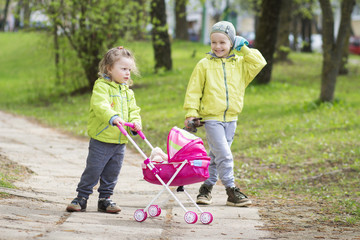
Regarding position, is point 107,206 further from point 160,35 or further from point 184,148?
point 160,35

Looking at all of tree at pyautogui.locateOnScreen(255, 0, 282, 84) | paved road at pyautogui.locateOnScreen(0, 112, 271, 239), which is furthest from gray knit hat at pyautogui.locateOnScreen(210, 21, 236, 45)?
tree at pyautogui.locateOnScreen(255, 0, 282, 84)

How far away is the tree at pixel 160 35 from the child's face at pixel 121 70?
485 inches

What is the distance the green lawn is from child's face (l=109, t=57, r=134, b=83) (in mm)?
2487

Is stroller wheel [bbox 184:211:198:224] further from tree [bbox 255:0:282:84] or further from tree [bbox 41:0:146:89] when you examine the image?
tree [bbox 255:0:282:84]

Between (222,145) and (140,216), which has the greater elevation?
(222,145)

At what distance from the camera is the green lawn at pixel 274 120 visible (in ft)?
25.3

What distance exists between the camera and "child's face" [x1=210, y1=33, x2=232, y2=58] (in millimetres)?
5680

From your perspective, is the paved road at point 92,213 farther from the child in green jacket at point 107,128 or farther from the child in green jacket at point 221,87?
the child in green jacket at point 221,87

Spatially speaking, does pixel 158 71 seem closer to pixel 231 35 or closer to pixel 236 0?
pixel 231 35

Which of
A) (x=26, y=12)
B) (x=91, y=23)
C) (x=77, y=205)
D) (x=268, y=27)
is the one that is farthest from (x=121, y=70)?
(x=26, y=12)

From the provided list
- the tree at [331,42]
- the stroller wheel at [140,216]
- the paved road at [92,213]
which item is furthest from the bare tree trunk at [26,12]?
the stroller wheel at [140,216]

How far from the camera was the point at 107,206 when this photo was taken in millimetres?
5262

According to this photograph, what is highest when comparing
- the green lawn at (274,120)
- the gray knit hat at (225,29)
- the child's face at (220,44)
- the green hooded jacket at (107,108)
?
the gray knit hat at (225,29)

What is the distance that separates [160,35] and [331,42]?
23.0 ft
